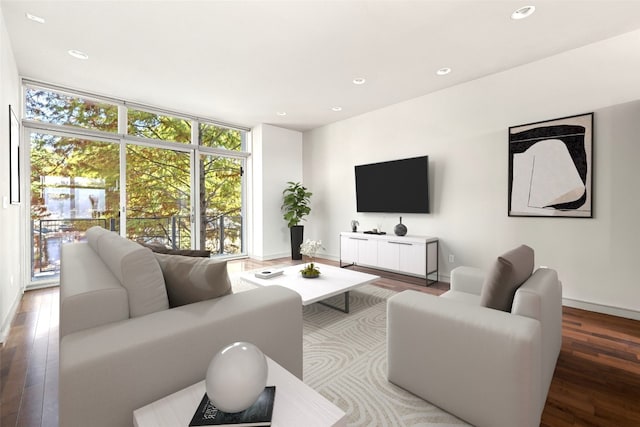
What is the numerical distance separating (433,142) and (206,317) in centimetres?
399

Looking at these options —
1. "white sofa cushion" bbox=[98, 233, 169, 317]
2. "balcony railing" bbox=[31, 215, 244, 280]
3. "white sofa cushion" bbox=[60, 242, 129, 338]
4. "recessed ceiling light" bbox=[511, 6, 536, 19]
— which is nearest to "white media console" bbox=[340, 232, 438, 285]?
"balcony railing" bbox=[31, 215, 244, 280]

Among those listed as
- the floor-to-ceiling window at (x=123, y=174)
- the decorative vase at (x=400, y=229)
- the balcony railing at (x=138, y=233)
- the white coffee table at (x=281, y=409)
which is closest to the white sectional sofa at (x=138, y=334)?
the white coffee table at (x=281, y=409)

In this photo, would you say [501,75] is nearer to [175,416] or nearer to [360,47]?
[360,47]

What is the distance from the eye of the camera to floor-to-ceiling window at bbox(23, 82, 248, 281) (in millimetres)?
3939

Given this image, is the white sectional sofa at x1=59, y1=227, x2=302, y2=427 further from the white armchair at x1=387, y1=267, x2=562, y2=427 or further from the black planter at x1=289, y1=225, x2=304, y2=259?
the black planter at x1=289, y1=225, x2=304, y2=259

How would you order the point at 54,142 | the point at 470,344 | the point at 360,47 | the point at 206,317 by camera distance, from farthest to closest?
the point at 54,142 < the point at 360,47 < the point at 470,344 < the point at 206,317

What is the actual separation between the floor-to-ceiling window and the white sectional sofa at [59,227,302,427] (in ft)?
11.1

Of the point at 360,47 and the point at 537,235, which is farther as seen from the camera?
the point at 537,235

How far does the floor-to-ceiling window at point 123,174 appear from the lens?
3.94 meters

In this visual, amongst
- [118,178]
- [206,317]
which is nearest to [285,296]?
[206,317]

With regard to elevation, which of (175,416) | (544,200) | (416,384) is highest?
(544,200)

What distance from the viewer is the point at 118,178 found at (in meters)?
4.44

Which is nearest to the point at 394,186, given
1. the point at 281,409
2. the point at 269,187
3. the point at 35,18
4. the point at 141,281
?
the point at 269,187


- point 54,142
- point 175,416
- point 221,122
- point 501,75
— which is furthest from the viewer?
point 221,122
